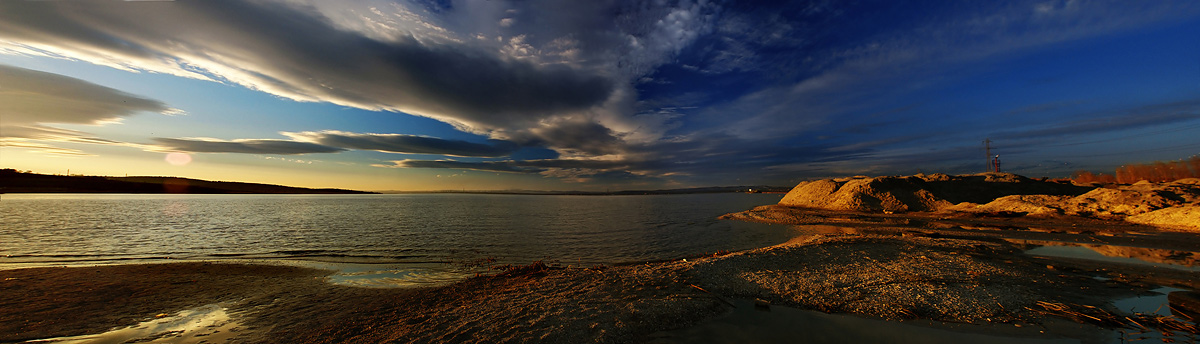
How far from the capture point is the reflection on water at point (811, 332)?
6.25 meters

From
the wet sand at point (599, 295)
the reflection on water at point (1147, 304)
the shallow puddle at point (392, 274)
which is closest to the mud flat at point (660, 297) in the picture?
the wet sand at point (599, 295)

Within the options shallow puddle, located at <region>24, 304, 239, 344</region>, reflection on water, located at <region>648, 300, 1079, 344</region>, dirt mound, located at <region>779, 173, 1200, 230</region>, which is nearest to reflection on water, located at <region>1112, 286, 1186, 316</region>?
reflection on water, located at <region>648, 300, 1079, 344</region>

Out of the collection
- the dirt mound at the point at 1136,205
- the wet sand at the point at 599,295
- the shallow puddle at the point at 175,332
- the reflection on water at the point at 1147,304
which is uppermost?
the dirt mound at the point at 1136,205

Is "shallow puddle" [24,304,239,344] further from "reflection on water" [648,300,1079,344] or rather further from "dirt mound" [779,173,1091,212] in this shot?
"dirt mound" [779,173,1091,212]

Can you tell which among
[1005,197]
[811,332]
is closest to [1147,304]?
[811,332]

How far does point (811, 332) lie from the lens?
6656 millimetres

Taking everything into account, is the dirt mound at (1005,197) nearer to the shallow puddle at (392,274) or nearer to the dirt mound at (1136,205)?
the dirt mound at (1136,205)

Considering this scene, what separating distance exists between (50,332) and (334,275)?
622 centimetres

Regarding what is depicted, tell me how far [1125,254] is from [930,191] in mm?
27415

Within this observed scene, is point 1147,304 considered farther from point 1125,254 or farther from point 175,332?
point 175,332

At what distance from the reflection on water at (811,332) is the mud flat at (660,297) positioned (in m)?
0.08

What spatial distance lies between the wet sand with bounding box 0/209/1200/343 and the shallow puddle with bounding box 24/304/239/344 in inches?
14.0

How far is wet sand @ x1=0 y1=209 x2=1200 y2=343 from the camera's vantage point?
7086 mm

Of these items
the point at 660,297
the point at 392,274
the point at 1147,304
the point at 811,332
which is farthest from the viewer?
the point at 392,274
